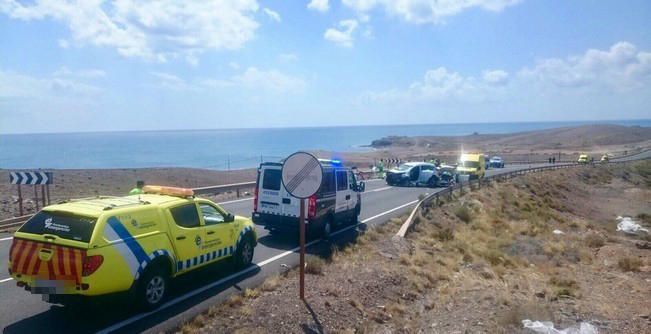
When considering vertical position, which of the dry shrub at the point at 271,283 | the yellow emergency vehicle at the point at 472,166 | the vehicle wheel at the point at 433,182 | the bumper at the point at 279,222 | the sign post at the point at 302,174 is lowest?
the vehicle wheel at the point at 433,182

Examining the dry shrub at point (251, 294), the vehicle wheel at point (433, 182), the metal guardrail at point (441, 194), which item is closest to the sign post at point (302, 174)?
the dry shrub at point (251, 294)

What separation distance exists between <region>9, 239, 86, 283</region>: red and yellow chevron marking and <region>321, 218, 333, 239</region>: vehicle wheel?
8320mm

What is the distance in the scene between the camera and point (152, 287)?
7.93m

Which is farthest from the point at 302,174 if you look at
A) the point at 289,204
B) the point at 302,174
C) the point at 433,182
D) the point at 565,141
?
the point at 565,141

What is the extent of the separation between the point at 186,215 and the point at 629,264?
13104 millimetres

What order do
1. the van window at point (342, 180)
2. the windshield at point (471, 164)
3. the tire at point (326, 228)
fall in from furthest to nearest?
the windshield at point (471, 164) → the van window at point (342, 180) → the tire at point (326, 228)

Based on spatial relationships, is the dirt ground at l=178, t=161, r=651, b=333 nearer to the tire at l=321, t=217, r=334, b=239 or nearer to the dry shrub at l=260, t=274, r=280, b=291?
the dry shrub at l=260, t=274, r=280, b=291

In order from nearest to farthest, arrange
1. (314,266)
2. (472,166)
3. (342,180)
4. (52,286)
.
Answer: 1. (52,286)
2. (314,266)
3. (342,180)
4. (472,166)

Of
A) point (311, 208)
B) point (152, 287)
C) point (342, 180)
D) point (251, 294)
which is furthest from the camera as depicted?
point (342, 180)

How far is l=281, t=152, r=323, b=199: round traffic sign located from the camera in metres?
8.00

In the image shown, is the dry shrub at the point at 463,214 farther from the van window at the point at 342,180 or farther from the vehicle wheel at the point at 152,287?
the vehicle wheel at the point at 152,287

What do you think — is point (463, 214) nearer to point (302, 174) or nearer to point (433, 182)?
point (433, 182)

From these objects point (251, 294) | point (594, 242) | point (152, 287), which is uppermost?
point (152, 287)

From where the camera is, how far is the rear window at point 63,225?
704cm
